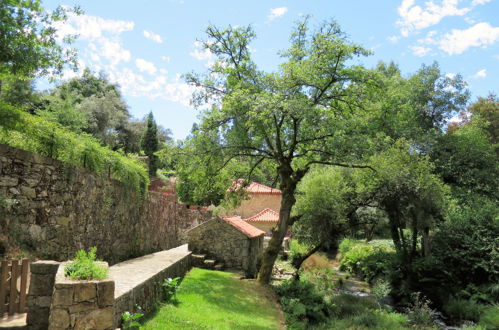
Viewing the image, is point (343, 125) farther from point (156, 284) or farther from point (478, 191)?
point (478, 191)

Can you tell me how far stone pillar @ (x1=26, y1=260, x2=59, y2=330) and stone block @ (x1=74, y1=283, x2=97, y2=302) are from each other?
808 millimetres

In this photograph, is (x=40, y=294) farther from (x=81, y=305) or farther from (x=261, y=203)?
(x=261, y=203)

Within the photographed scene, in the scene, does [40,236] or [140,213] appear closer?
[40,236]

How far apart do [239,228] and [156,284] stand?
8853 mm

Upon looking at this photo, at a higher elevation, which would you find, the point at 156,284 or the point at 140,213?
the point at 140,213

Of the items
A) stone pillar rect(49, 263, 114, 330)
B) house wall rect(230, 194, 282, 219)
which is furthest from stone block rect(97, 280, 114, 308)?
house wall rect(230, 194, 282, 219)

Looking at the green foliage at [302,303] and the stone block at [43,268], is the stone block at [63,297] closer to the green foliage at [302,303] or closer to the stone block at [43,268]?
the stone block at [43,268]

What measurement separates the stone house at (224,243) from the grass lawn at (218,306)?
1765mm

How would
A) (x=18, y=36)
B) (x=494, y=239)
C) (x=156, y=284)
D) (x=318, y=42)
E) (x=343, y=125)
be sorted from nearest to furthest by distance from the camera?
(x=18, y=36) → (x=156, y=284) → (x=343, y=125) → (x=318, y=42) → (x=494, y=239)

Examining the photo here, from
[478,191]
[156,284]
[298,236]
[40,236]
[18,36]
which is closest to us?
[18,36]

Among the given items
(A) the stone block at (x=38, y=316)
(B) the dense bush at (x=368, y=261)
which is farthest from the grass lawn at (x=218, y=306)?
(B) the dense bush at (x=368, y=261)

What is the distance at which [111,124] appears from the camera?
38.3m

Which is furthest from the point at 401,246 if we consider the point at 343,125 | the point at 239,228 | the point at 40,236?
the point at 40,236

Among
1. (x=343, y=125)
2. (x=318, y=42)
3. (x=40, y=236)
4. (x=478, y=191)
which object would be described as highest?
(x=318, y=42)
